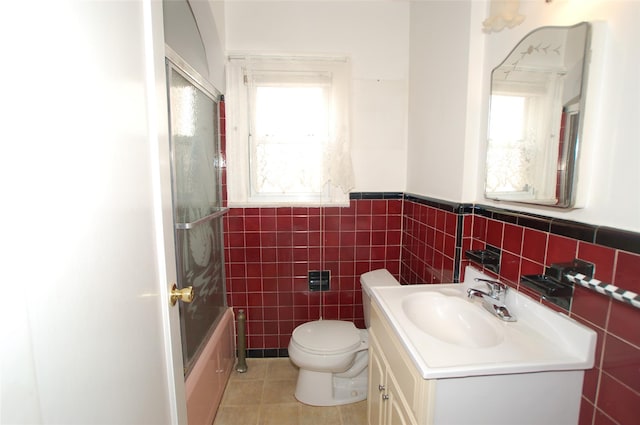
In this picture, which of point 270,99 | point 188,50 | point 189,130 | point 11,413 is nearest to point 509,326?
point 11,413

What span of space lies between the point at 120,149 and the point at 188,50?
1265 millimetres

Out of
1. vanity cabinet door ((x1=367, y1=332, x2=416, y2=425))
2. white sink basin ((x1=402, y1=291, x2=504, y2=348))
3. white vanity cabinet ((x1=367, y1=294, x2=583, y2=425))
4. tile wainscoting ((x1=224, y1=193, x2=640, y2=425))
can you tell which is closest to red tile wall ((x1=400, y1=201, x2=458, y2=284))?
tile wainscoting ((x1=224, y1=193, x2=640, y2=425))

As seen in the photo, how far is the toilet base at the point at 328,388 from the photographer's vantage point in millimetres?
1784

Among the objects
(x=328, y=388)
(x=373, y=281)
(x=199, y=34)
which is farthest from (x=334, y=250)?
(x=199, y=34)

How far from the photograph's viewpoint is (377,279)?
190 centimetres

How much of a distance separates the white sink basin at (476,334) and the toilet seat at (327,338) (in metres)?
0.56

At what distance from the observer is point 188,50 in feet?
5.21

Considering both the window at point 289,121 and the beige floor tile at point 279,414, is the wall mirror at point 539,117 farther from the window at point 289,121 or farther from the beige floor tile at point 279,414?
the beige floor tile at point 279,414

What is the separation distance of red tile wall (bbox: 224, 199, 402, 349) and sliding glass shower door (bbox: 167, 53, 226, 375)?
6.9 inches

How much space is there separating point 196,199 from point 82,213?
43.7 inches

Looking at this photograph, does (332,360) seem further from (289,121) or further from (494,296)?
(289,121)

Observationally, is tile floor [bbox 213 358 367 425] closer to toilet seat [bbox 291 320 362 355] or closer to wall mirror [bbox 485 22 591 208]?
toilet seat [bbox 291 320 362 355]

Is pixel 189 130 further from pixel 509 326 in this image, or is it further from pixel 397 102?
pixel 509 326

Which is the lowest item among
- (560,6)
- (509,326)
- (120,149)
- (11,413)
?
(509,326)
